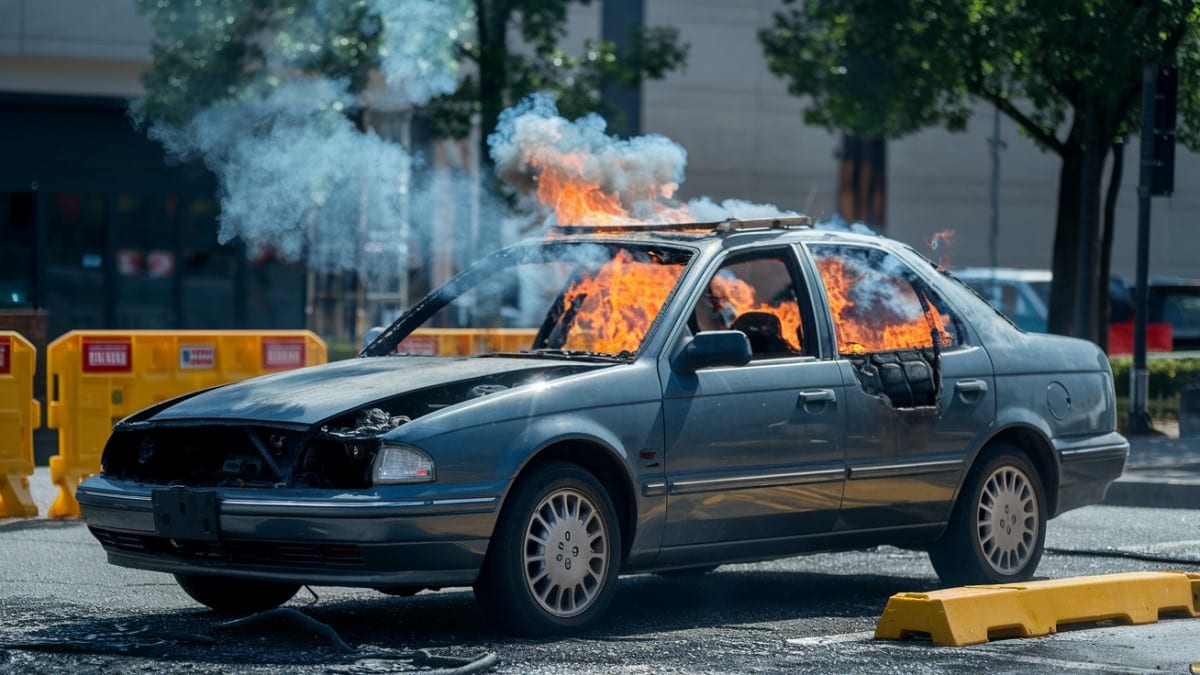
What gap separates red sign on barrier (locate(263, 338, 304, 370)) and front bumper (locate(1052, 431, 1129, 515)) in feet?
17.2

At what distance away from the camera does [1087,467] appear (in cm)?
841

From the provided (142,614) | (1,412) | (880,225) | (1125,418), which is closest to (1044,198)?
(880,225)

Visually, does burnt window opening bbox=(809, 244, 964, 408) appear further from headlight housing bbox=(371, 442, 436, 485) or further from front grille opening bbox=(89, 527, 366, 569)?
front grille opening bbox=(89, 527, 366, 569)

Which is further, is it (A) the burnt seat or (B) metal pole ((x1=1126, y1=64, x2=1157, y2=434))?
(B) metal pole ((x1=1126, y1=64, x2=1157, y2=434))

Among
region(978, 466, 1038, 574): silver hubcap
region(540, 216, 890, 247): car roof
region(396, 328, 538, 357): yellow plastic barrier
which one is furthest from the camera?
region(396, 328, 538, 357): yellow plastic barrier

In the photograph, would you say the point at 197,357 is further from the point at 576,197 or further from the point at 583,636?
the point at 583,636

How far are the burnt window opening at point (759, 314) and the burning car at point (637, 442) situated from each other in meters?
0.01

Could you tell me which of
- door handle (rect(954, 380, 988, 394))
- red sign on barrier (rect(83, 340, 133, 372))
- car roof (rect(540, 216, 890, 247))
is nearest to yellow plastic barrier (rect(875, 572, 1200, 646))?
door handle (rect(954, 380, 988, 394))

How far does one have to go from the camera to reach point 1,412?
426 inches

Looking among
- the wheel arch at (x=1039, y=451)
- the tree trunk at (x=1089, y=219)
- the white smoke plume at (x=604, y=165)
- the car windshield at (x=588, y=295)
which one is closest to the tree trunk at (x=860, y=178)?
the tree trunk at (x=1089, y=219)

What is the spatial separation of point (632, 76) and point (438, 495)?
15284 millimetres

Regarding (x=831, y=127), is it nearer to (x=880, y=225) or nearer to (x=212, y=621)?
(x=880, y=225)

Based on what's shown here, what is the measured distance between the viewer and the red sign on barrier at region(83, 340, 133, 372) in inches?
440

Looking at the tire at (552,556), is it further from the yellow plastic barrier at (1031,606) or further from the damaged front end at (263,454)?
the yellow plastic barrier at (1031,606)
